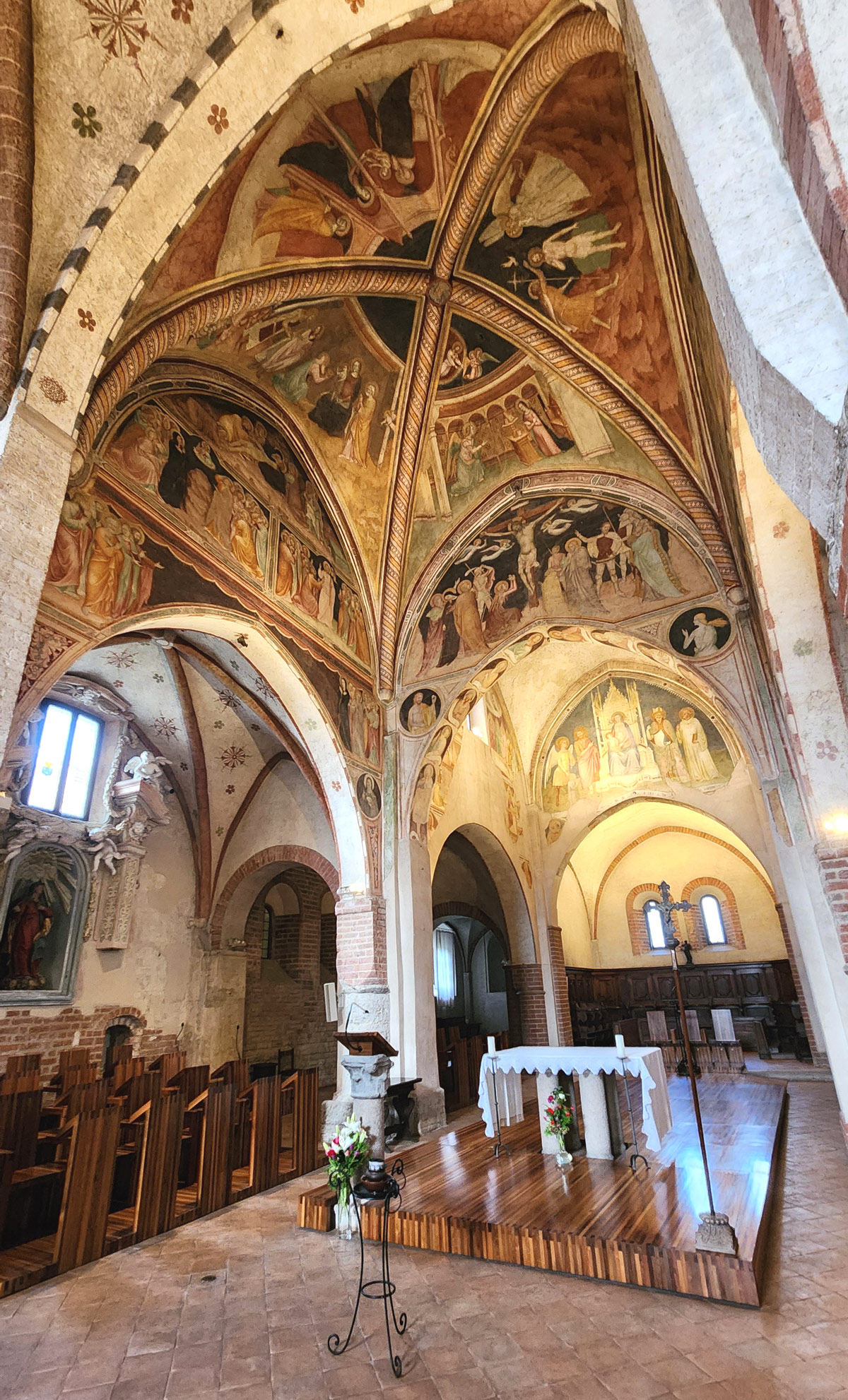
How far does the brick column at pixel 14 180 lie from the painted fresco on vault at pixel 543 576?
23.4 feet

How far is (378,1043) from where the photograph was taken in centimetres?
541

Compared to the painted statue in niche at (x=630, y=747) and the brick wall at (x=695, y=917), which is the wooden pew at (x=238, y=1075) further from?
the brick wall at (x=695, y=917)

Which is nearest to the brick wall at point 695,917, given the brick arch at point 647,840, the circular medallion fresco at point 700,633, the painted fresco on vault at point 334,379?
the brick arch at point 647,840

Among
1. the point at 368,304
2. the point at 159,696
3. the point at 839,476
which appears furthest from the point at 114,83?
the point at 159,696

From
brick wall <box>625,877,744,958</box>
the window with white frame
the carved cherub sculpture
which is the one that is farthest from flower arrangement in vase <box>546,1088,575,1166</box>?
brick wall <box>625,877,744,958</box>

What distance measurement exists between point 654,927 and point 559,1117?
44.8 feet

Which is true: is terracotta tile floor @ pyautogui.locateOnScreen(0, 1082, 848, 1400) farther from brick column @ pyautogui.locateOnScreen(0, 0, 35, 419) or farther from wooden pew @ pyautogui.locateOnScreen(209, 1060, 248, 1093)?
brick column @ pyautogui.locateOnScreen(0, 0, 35, 419)

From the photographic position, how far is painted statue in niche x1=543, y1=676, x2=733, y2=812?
43.9 ft

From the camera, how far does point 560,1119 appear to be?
6609 mm

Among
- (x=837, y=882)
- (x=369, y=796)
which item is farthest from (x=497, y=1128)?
(x=837, y=882)

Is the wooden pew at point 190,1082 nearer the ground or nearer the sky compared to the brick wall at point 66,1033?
nearer the ground

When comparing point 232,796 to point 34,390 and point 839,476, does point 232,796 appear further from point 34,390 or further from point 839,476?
point 839,476

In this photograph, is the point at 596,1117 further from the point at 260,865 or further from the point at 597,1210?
the point at 260,865

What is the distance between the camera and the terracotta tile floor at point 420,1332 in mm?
3260
